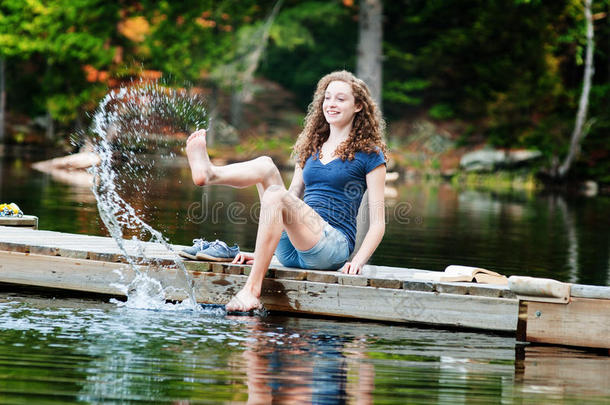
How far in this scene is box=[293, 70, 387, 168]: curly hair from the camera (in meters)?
6.62

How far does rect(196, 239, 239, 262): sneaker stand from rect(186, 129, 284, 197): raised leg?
1.64ft

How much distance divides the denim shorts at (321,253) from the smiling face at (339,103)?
782mm

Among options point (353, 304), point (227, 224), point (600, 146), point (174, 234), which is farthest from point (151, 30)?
point (353, 304)

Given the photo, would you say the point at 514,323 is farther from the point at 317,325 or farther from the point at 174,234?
the point at 174,234

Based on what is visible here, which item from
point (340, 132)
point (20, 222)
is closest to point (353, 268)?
point (340, 132)

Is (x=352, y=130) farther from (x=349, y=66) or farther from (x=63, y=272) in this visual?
(x=349, y=66)

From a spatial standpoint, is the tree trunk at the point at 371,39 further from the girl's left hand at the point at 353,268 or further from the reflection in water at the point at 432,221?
the girl's left hand at the point at 353,268

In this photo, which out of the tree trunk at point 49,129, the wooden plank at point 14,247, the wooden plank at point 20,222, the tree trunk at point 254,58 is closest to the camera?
the wooden plank at point 14,247

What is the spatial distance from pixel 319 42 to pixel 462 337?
3074 cm

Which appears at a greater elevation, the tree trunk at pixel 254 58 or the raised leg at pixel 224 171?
the tree trunk at pixel 254 58

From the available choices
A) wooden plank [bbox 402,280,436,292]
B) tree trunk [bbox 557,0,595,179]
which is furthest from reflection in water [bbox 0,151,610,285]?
wooden plank [bbox 402,280,436,292]

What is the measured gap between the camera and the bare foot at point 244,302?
634 centimetres

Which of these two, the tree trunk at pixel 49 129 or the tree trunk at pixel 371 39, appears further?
the tree trunk at pixel 49 129

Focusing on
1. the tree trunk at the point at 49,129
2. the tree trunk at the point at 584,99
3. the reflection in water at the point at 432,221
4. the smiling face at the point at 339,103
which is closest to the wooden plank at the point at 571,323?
the smiling face at the point at 339,103
